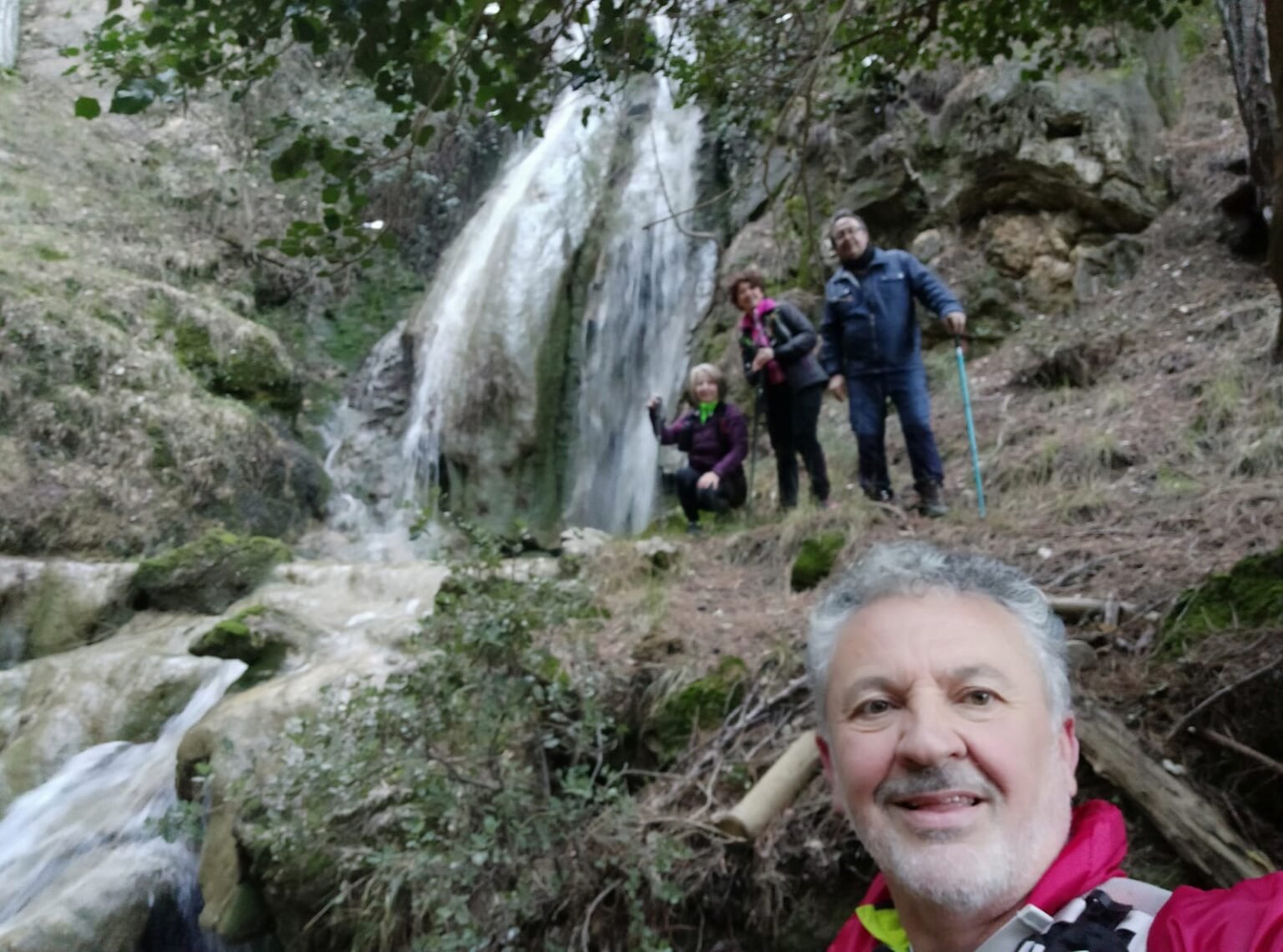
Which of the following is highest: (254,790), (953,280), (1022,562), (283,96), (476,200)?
(283,96)

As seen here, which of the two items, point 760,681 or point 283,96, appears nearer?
point 760,681

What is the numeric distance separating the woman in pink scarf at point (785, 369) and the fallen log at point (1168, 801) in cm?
386

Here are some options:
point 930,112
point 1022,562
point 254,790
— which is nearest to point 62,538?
point 254,790

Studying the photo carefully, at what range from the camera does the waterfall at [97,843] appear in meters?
4.65

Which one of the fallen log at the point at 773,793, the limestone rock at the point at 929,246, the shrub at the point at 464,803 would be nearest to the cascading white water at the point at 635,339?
the limestone rock at the point at 929,246

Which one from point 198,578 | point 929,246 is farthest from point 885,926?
point 929,246

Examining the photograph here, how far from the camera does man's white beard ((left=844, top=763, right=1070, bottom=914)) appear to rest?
1349 mm

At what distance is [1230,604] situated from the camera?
3059 millimetres

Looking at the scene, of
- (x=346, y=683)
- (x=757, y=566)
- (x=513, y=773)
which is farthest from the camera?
(x=757, y=566)

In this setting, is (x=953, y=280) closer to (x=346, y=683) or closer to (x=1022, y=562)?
(x=1022, y=562)

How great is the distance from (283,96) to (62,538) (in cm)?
905

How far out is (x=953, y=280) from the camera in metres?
9.08

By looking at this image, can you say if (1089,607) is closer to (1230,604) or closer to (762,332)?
(1230,604)

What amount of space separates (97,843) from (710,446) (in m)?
4.66
